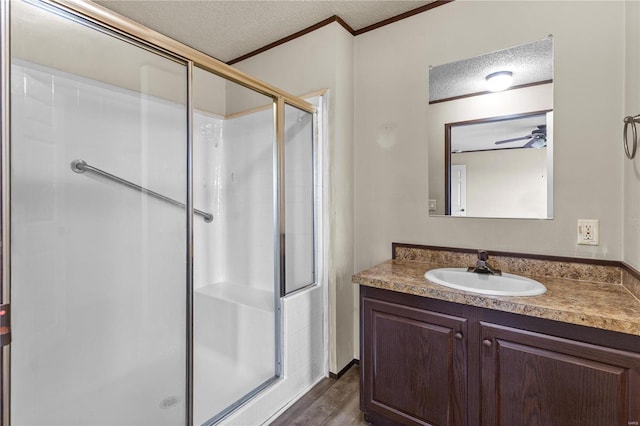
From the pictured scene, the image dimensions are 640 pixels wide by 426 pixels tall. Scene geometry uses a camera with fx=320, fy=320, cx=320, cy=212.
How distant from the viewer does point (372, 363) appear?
163cm

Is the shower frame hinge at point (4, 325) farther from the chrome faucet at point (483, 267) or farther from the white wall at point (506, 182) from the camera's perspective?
the white wall at point (506, 182)

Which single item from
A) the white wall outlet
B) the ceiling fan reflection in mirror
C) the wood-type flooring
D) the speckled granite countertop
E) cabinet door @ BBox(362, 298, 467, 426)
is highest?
the ceiling fan reflection in mirror

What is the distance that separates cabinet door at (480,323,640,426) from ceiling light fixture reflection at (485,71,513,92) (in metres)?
1.26

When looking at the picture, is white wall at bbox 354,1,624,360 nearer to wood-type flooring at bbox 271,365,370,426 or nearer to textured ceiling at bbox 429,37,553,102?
textured ceiling at bbox 429,37,553,102

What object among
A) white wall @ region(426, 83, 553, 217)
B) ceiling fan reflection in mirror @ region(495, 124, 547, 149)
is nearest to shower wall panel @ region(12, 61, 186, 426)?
white wall @ region(426, 83, 553, 217)

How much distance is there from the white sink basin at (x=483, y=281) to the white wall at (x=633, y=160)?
0.39 metres

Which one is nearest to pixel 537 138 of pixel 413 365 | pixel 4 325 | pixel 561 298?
pixel 561 298

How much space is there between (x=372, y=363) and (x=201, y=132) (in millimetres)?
1998

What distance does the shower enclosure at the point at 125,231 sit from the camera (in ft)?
4.68

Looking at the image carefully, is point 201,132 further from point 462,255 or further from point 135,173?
point 462,255

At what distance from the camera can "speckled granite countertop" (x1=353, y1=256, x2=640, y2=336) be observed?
1.08 metres

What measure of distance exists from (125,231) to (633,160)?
250 cm

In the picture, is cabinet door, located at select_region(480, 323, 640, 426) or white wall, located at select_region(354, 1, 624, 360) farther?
white wall, located at select_region(354, 1, 624, 360)

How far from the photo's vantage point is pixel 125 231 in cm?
184
